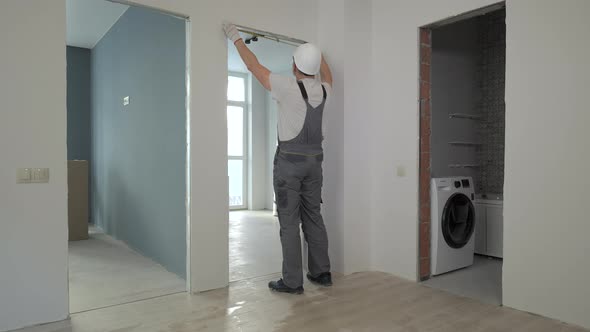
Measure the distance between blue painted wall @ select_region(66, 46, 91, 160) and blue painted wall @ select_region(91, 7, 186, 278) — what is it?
57 centimetres

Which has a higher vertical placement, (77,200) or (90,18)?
(90,18)

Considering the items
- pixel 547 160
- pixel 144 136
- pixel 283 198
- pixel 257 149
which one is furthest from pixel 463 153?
pixel 257 149

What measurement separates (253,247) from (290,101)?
210cm

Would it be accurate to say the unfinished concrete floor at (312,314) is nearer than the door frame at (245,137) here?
Yes

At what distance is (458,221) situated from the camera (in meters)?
3.52

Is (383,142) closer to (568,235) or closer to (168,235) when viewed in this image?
(568,235)

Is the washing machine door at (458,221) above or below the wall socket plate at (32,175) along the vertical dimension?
below

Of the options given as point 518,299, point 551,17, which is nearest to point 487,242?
point 518,299

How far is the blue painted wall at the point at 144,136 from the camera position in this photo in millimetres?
3215

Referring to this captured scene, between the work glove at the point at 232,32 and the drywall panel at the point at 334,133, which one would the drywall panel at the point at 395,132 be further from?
the work glove at the point at 232,32

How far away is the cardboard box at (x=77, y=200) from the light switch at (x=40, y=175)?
8.64 feet

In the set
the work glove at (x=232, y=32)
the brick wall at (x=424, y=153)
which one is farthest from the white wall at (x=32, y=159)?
the brick wall at (x=424, y=153)

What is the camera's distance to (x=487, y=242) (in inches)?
156

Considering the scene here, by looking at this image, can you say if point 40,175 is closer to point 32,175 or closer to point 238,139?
point 32,175
